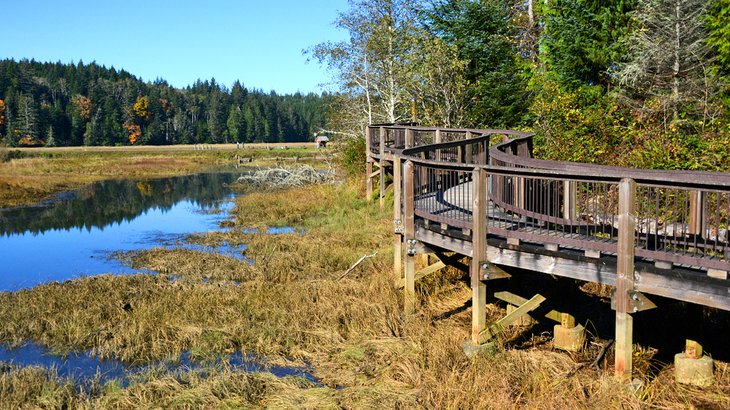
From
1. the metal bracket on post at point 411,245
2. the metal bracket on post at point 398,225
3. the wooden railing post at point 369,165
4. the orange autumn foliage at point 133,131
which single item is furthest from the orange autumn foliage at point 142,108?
the metal bracket on post at point 411,245

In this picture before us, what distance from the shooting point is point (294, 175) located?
3681 centimetres

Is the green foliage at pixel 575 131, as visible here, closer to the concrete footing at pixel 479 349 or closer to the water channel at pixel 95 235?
the water channel at pixel 95 235

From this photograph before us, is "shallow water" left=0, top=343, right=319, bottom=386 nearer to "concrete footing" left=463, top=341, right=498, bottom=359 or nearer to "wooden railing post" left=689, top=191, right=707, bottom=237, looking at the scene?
"concrete footing" left=463, top=341, right=498, bottom=359

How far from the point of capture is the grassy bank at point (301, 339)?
7.21 meters

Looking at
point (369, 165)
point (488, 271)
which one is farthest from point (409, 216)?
point (369, 165)

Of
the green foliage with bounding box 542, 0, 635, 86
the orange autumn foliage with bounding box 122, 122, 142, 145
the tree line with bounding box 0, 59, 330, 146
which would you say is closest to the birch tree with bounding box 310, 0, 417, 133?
the green foliage with bounding box 542, 0, 635, 86

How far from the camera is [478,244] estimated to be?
803cm

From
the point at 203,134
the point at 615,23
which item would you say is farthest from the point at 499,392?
the point at 203,134

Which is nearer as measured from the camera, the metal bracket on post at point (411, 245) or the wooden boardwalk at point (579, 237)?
the wooden boardwalk at point (579, 237)

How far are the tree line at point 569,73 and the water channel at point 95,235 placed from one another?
8959 mm

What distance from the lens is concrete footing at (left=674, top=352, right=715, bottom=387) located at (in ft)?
22.4

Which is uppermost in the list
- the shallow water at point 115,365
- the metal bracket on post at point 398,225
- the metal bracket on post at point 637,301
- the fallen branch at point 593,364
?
the metal bracket on post at point 398,225

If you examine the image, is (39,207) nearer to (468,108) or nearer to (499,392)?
(468,108)

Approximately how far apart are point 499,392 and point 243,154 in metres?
75.0
